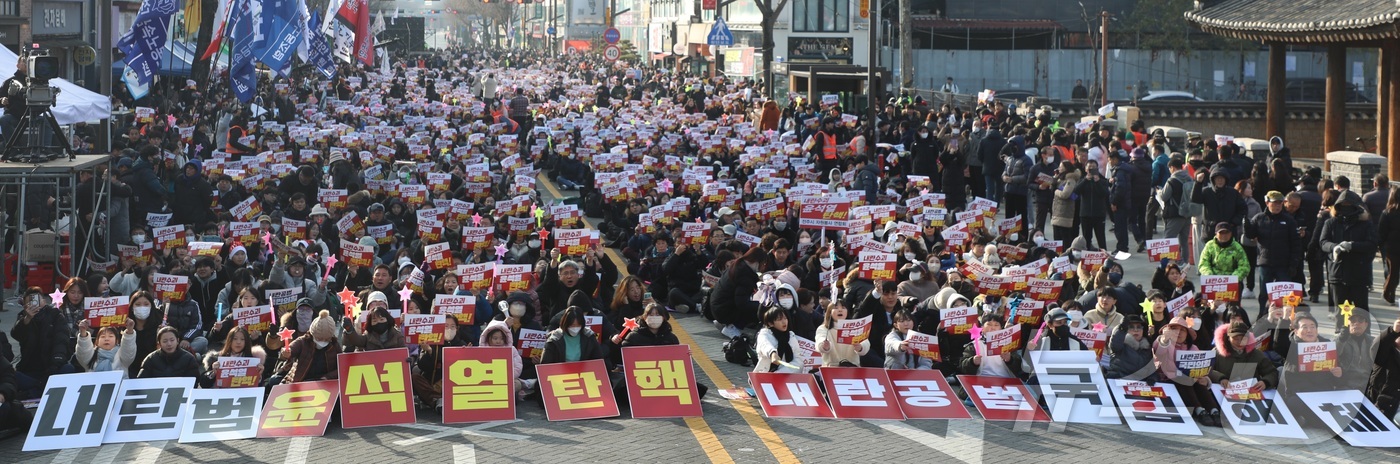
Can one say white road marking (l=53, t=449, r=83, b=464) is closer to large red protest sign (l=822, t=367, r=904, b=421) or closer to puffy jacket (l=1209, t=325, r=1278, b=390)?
large red protest sign (l=822, t=367, r=904, b=421)

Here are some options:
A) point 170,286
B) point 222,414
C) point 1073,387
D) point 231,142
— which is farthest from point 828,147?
point 222,414

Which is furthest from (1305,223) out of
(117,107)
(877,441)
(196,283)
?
(117,107)

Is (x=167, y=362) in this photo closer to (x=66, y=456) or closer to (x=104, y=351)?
(x=104, y=351)

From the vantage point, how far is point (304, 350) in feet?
43.2

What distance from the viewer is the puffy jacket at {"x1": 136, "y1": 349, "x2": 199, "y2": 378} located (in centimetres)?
1311

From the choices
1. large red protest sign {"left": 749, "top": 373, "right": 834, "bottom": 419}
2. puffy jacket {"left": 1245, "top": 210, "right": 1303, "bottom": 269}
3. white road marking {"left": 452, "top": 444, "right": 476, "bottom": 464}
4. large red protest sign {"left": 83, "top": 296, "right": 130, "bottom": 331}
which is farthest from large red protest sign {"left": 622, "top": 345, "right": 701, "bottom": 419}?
puffy jacket {"left": 1245, "top": 210, "right": 1303, "bottom": 269}

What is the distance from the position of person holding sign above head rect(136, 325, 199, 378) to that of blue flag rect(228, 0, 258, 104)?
53.5ft

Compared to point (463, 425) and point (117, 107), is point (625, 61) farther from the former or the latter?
point (463, 425)

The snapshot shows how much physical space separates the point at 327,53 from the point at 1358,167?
21.6m

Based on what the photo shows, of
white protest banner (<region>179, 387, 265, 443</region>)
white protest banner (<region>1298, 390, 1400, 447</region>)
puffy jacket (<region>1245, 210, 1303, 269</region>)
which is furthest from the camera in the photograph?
puffy jacket (<region>1245, 210, 1303, 269</region>)

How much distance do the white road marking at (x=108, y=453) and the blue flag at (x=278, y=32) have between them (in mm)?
18283

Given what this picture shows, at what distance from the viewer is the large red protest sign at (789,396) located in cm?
1318

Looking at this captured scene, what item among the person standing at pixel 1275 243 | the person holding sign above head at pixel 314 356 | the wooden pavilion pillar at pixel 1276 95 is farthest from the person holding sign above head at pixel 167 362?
the wooden pavilion pillar at pixel 1276 95

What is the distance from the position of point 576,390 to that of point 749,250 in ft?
14.8
